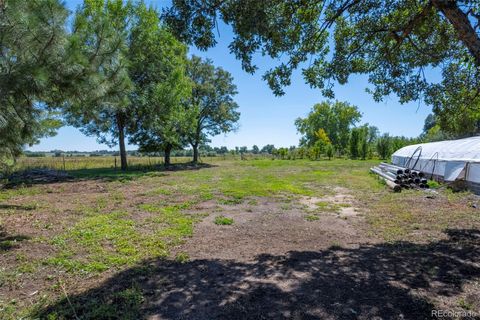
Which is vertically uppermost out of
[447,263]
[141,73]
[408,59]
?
[141,73]

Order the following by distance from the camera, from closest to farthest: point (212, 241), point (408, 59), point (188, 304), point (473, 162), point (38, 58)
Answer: point (188, 304) → point (38, 58) → point (212, 241) → point (408, 59) → point (473, 162)

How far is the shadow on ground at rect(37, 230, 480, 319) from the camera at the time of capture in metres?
2.55

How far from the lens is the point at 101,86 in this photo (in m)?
5.17

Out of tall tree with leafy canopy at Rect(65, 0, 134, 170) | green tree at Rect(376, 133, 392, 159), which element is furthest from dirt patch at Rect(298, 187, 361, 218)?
green tree at Rect(376, 133, 392, 159)

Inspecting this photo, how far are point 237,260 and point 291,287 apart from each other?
110cm

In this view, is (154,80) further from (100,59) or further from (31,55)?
(31,55)

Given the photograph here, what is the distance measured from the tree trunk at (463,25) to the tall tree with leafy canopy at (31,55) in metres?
5.58

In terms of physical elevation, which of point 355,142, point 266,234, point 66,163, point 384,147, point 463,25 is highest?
point 463,25

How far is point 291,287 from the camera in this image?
10.0ft

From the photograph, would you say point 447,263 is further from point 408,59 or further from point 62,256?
point 62,256

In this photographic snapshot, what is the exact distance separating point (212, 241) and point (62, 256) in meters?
2.30

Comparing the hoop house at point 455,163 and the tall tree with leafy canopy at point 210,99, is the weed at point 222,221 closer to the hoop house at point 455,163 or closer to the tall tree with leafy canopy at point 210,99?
the hoop house at point 455,163

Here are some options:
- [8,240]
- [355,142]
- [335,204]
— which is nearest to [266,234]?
[335,204]

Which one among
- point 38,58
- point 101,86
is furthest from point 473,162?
point 38,58
